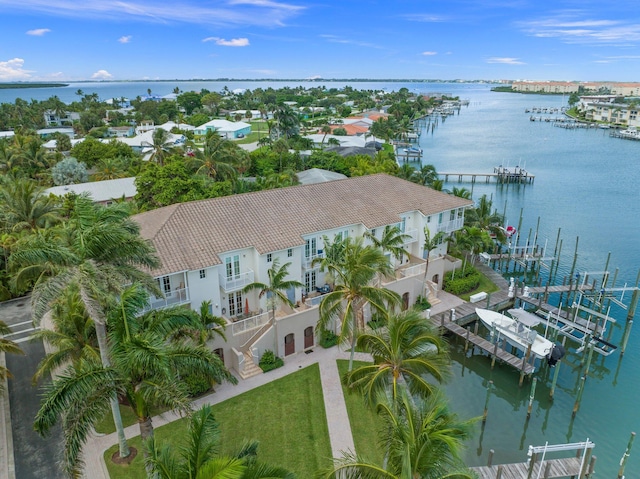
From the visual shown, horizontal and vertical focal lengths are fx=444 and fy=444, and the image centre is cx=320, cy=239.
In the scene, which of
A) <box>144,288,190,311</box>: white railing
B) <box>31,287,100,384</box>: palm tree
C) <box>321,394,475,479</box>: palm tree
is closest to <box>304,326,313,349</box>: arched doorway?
<box>144,288,190,311</box>: white railing

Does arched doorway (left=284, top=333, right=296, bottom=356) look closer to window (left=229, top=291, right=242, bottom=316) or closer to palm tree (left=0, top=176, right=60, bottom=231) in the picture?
window (left=229, top=291, right=242, bottom=316)

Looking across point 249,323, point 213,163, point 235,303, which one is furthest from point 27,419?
point 213,163

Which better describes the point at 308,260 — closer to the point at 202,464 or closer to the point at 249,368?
the point at 249,368

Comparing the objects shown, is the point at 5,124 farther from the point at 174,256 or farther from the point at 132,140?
the point at 174,256

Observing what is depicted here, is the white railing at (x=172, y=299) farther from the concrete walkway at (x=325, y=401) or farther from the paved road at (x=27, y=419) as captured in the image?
the paved road at (x=27, y=419)

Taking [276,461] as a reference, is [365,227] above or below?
above

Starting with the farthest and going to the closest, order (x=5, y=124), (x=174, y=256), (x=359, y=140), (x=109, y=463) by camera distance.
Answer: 1. (x=5, y=124)
2. (x=359, y=140)
3. (x=174, y=256)
4. (x=109, y=463)

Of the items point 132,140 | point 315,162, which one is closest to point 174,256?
point 315,162

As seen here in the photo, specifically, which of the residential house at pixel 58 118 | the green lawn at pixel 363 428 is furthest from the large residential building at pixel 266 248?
the residential house at pixel 58 118
